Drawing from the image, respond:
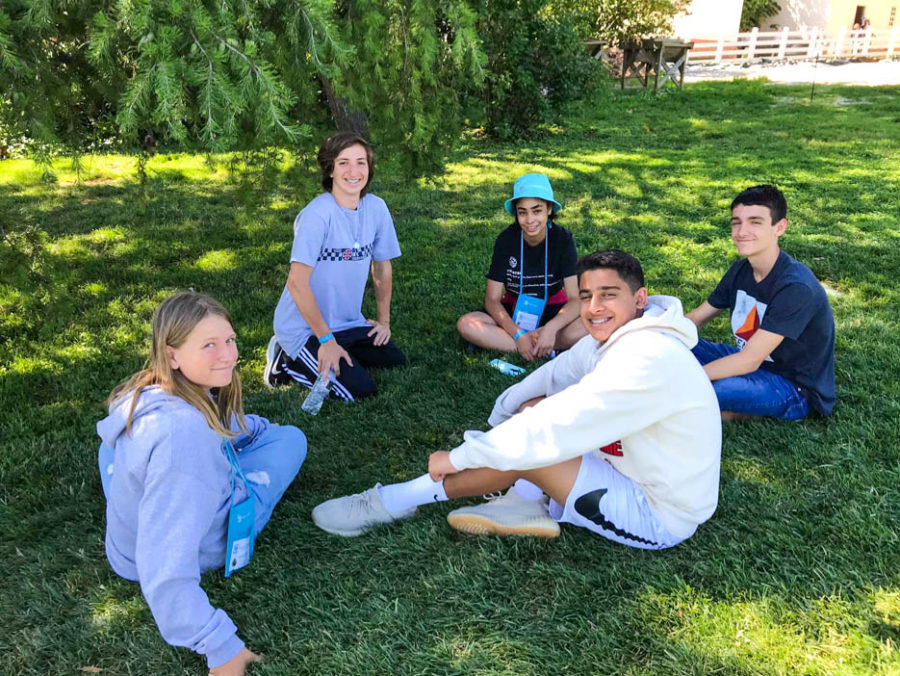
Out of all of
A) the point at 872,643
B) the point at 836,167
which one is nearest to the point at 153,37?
the point at 872,643

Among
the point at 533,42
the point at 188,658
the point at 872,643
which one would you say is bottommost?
the point at 188,658

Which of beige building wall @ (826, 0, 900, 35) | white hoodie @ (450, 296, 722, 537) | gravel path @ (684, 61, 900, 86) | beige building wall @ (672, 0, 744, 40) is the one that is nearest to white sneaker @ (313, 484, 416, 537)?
white hoodie @ (450, 296, 722, 537)

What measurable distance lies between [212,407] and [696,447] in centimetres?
172

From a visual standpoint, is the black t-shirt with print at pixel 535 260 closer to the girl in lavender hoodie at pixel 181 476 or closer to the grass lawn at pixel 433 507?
the grass lawn at pixel 433 507

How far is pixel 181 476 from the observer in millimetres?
2096

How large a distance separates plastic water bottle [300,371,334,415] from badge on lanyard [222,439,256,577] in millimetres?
1225

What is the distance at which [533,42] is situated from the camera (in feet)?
39.3

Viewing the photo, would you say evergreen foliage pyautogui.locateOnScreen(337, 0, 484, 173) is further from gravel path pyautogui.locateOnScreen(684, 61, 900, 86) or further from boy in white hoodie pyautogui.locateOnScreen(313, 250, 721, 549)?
gravel path pyautogui.locateOnScreen(684, 61, 900, 86)

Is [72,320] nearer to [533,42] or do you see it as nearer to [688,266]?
[688,266]

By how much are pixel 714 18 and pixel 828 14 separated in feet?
17.2

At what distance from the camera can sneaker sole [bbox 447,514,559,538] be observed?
2705 millimetres

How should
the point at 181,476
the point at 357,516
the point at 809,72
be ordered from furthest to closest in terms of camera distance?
the point at 809,72, the point at 357,516, the point at 181,476

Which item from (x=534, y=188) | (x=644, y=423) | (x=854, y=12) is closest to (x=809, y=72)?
(x=854, y=12)

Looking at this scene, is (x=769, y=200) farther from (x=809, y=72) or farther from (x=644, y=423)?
(x=809, y=72)
